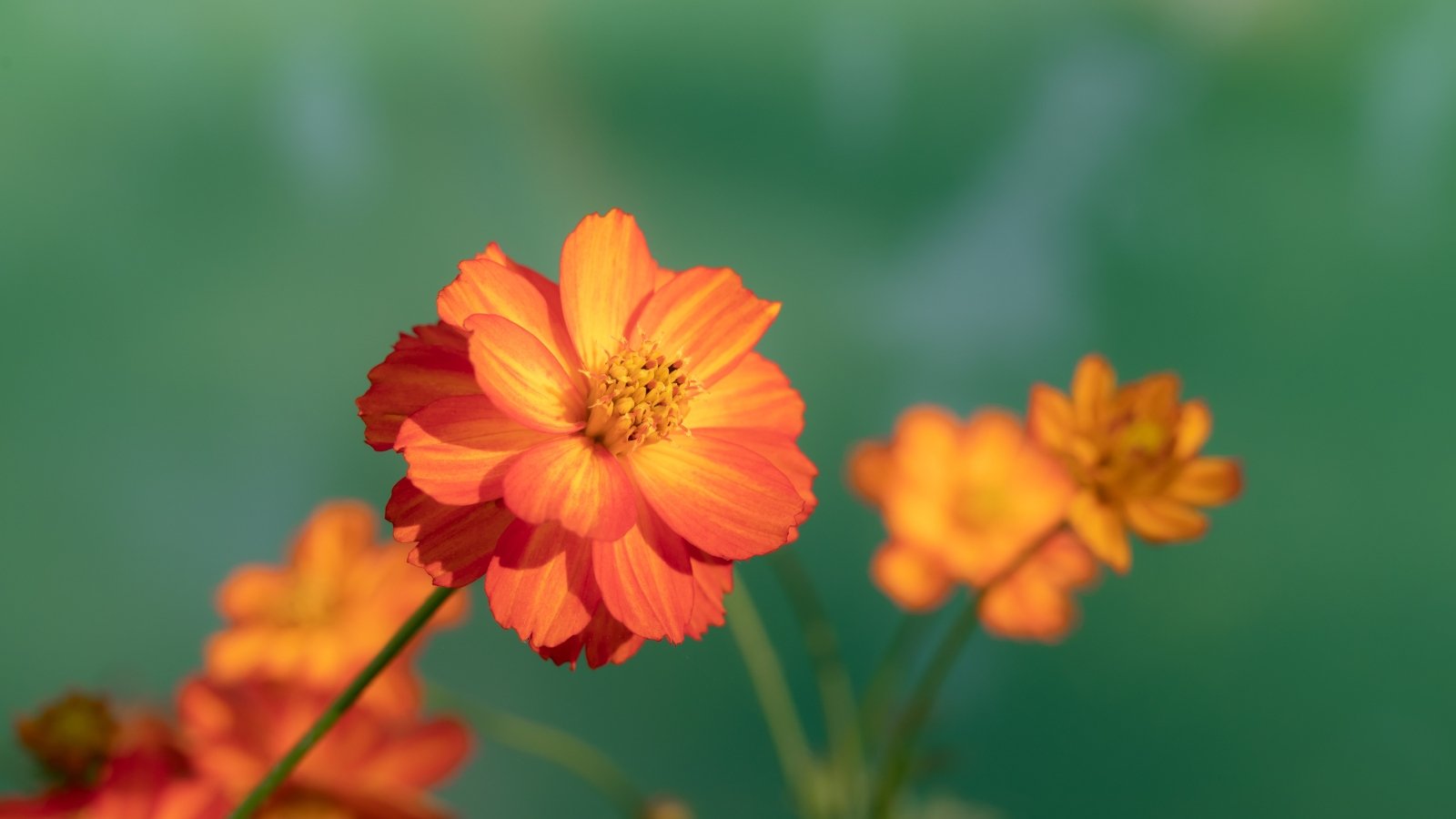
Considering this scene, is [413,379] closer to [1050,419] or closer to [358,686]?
[358,686]

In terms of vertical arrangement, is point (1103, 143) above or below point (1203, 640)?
above

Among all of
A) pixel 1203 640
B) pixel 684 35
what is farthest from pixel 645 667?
pixel 684 35

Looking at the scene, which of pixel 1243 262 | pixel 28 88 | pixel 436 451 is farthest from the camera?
pixel 1243 262

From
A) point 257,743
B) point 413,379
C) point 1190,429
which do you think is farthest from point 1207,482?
point 257,743

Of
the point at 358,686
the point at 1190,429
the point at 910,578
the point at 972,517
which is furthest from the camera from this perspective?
the point at 972,517

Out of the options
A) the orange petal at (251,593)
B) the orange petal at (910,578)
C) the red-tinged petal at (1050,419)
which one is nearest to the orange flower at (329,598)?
the orange petal at (251,593)

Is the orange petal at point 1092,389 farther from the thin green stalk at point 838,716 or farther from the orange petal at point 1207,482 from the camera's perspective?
the thin green stalk at point 838,716

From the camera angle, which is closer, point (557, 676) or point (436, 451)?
point (436, 451)

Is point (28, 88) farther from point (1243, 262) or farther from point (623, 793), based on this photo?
point (1243, 262)
